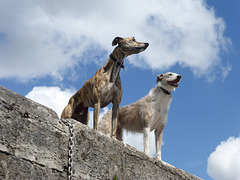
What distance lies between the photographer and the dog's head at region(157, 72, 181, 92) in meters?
8.83

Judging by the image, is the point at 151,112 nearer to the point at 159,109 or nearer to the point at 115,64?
the point at 159,109

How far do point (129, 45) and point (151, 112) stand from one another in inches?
85.6

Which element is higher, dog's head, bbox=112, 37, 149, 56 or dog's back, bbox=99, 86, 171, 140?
dog's head, bbox=112, 37, 149, 56

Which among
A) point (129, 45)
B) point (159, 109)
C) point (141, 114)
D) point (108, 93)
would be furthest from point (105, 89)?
point (159, 109)

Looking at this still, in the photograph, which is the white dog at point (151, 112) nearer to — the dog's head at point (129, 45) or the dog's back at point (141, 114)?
the dog's back at point (141, 114)

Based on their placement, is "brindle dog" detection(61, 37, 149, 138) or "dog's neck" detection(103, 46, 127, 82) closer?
"brindle dog" detection(61, 37, 149, 138)

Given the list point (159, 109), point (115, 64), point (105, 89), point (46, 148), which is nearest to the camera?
point (46, 148)

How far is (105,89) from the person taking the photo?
267 inches

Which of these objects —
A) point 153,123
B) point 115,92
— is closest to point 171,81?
point 153,123

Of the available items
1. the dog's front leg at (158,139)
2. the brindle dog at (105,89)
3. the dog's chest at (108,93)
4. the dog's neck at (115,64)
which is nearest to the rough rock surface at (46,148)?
the brindle dog at (105,89)

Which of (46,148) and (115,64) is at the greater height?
(115,64)

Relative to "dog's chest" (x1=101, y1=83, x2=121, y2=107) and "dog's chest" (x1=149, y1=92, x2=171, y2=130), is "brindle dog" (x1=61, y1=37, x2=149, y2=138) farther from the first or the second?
"dog's chest" (x1=149, y1=92, x2=171, y2=130)

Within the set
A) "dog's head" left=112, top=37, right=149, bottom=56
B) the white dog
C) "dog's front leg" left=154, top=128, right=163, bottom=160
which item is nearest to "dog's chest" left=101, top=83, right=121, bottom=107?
"dog's head" left=112, top=37, right=149, bottom=56

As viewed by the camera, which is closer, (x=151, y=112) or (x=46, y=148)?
(x=46, y=148)
